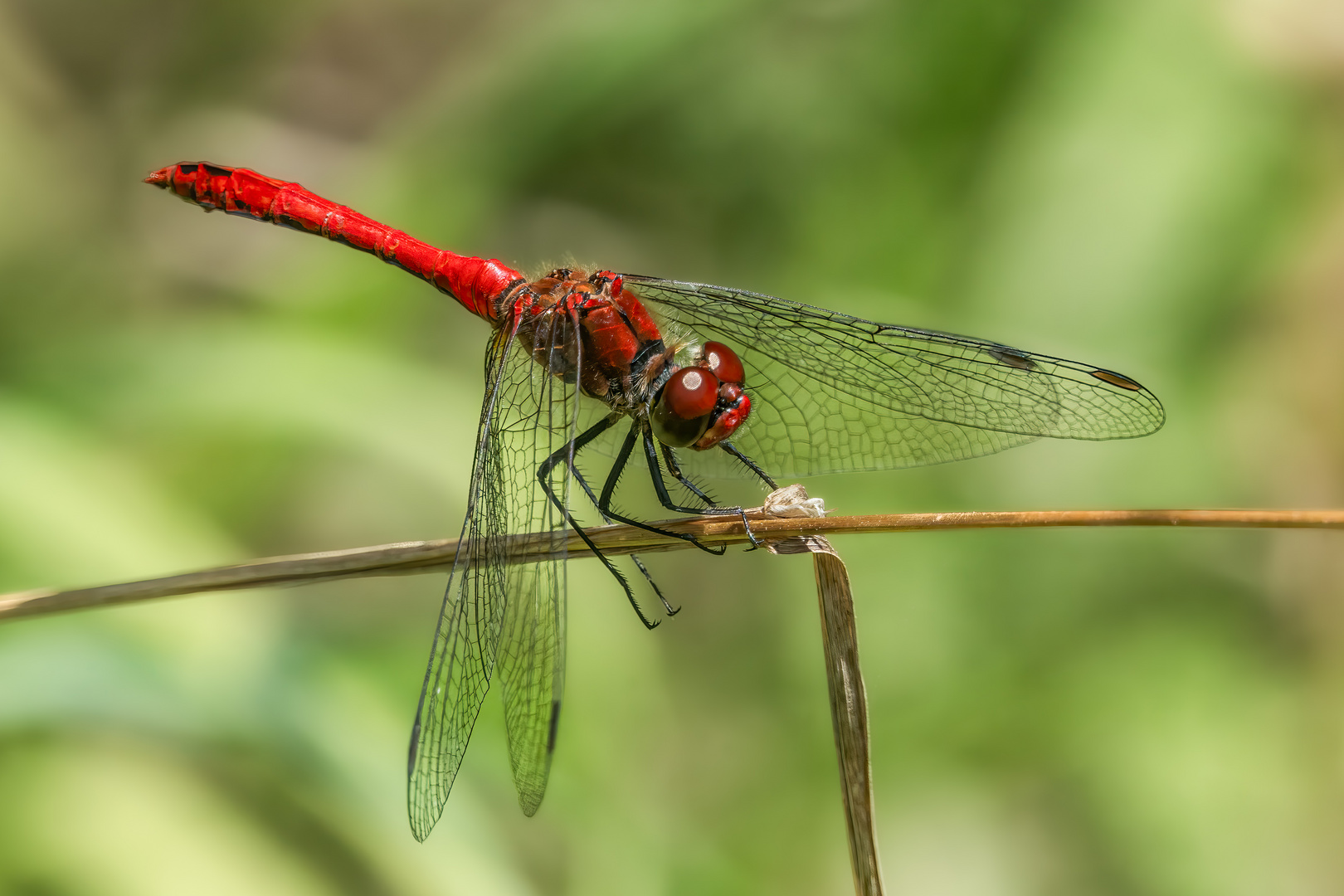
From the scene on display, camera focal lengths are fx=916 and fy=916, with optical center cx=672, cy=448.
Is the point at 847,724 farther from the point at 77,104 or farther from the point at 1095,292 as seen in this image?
the point at 77,104

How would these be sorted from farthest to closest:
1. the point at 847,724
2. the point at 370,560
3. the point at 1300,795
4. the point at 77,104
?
the point at 77,104 → the point at 1300,795 → the point at 370,560 → the point at 847,724

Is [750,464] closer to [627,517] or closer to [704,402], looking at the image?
[704,402]

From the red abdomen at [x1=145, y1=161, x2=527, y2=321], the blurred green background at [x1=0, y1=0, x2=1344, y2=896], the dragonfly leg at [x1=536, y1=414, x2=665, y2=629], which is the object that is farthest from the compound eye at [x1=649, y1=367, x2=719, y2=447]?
the blurred green background at [x1=0, y1=0, x2=1344, y2=896]

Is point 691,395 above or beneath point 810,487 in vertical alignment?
beneath

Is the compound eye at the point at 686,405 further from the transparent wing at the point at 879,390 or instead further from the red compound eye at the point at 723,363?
the transparent wing at the point at 879,390

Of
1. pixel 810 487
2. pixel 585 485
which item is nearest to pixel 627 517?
pixel 585 485

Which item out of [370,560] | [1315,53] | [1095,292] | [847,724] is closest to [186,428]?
[370,560]

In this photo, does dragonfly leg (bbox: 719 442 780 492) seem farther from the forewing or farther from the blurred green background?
the blurred green background
